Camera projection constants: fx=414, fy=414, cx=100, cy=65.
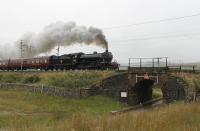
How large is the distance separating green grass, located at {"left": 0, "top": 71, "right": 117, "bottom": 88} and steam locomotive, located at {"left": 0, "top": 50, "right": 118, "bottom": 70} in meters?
3.96

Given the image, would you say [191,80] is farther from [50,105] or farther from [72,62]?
[72,62]

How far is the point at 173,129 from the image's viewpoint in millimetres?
13633

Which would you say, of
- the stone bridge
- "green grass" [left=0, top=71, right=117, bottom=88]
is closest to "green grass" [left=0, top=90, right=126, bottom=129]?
the stone bridge

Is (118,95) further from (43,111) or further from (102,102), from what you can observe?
(43,111)

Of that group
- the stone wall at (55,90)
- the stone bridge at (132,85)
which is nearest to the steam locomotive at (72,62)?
the stone bridge at (132,85)

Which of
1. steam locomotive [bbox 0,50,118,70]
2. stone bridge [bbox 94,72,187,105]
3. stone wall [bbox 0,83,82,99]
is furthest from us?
steam locomotive [bbox 0,50,118,70]

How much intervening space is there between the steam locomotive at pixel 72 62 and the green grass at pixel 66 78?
13.0 feet

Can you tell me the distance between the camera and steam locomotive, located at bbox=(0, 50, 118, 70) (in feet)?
172

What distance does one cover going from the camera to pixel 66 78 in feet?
158

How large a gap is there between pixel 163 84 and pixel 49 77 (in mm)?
16433

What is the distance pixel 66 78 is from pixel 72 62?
27.9 ft

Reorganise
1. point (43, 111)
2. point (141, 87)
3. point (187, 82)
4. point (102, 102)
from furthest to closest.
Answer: point (141, 87) < point (102, 102) < point (187, 82) < point (43, 111)

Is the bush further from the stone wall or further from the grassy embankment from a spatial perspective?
the grassy embankment

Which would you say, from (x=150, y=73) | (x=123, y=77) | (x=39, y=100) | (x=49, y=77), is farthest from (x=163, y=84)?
(x=49, y=77)
